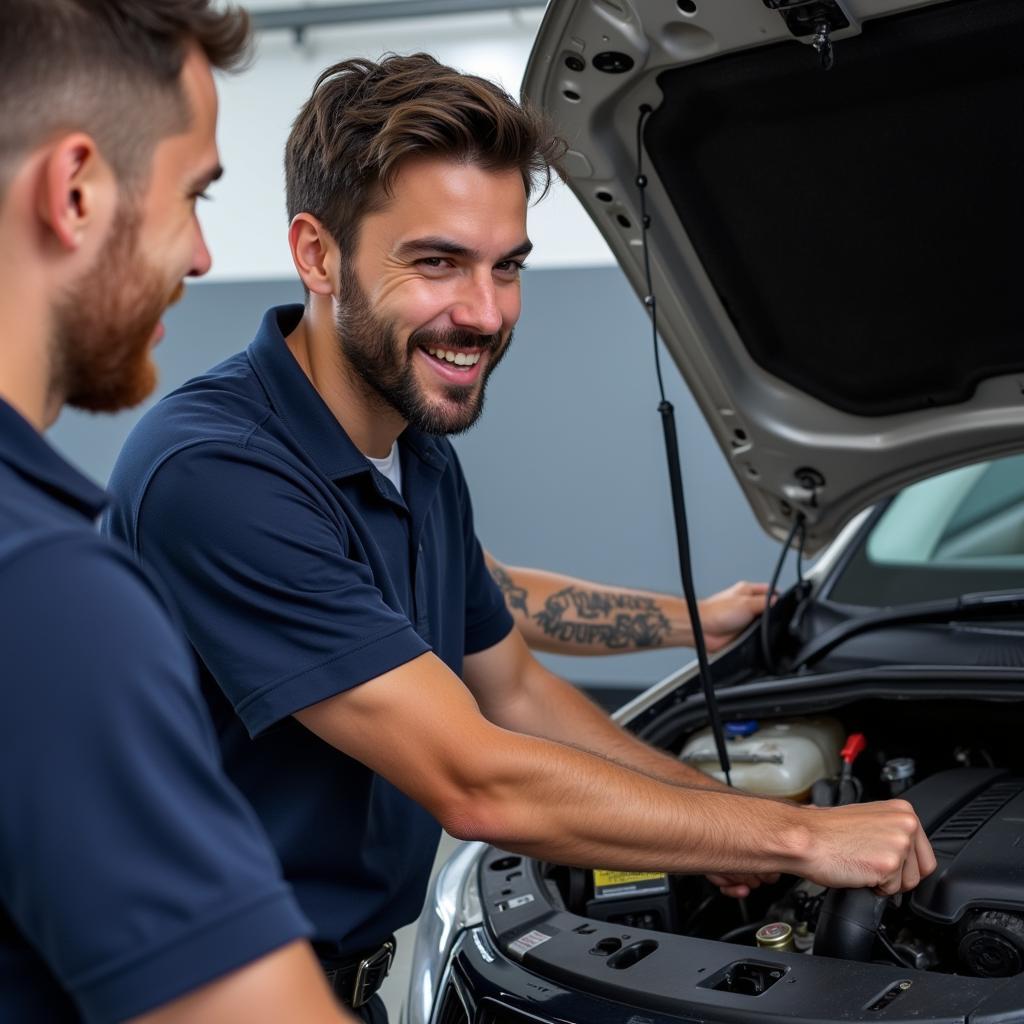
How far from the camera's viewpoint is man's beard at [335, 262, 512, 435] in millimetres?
1716

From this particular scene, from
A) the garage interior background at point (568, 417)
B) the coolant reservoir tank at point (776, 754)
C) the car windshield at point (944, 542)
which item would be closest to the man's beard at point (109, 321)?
the coolant reservoir tank at point (776, 754)

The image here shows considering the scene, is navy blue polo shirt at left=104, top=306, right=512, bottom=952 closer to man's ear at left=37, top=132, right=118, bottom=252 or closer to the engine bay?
the engine bay

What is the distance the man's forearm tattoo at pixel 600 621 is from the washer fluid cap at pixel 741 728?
16.2 inches

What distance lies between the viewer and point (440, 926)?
186 centimetres

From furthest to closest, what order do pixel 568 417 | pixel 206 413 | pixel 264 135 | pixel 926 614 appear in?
pixel 264 135 < pixel 568 417 < pixel 926 614 < pixel 206 413

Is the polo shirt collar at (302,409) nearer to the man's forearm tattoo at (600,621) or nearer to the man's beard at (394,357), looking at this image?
the man's beard at (394,357)

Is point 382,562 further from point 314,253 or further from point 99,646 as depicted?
point 99,646

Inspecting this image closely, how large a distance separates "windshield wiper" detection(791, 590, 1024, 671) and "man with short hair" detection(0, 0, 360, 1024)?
1532 mm

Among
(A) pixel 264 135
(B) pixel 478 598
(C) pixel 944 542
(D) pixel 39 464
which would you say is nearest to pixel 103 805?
(D) pixel 39 464

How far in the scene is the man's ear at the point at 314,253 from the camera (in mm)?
1774

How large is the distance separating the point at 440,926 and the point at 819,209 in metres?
1.13

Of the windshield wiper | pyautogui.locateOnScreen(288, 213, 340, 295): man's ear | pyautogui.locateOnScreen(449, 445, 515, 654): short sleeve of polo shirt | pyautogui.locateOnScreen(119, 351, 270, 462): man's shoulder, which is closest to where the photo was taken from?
pyautogui.locateOnScreen(119, 351, 270, 462): man's shoulder

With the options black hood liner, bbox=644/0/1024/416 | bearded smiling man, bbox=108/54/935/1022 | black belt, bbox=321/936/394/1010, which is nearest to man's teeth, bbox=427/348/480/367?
bearded smiling man, bbox=108/54/935/1022

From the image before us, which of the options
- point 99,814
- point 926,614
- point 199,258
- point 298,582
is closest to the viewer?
point 99,814
